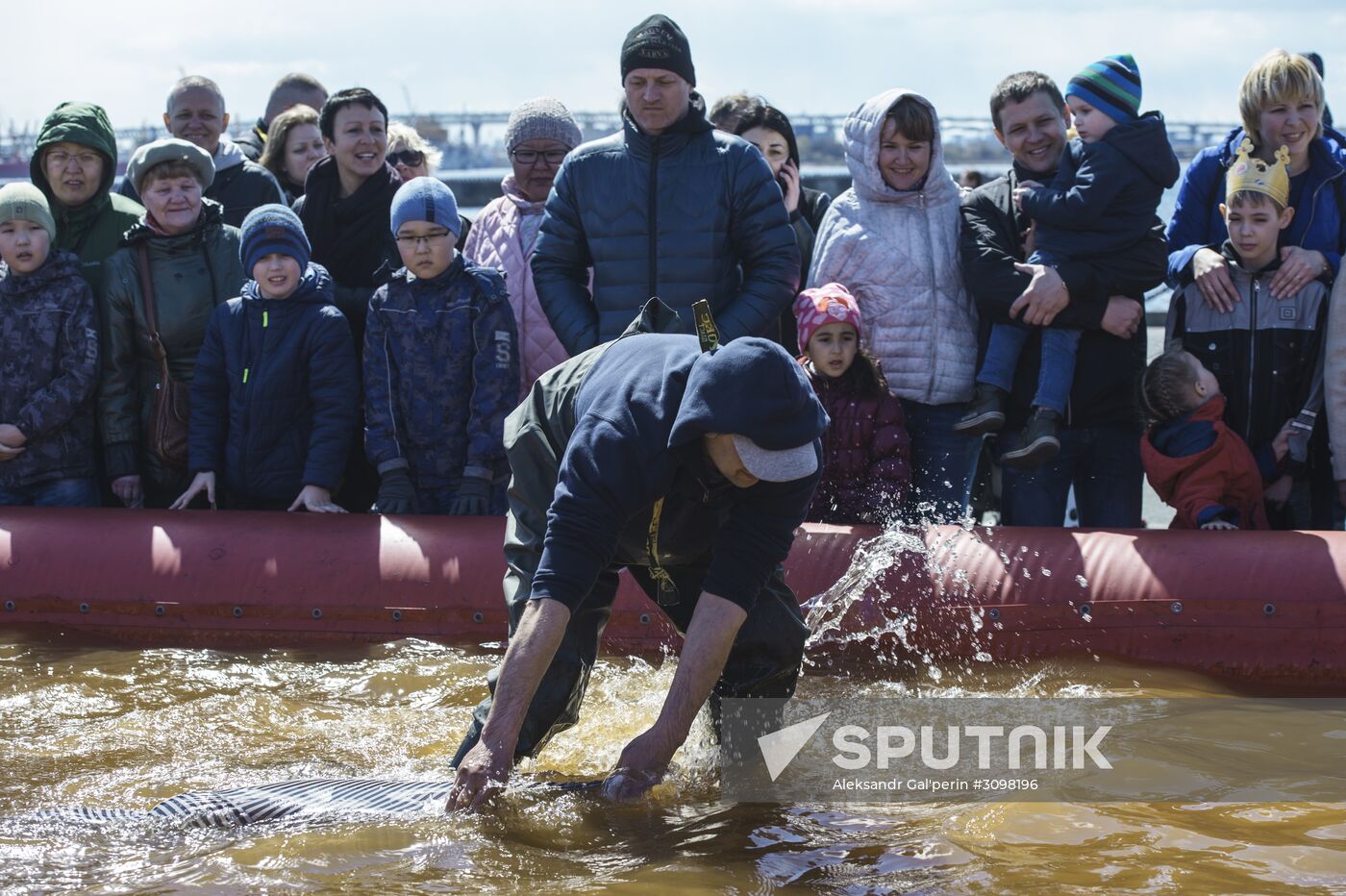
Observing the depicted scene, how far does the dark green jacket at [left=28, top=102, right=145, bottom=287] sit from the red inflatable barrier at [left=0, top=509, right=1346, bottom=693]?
1.23 meters

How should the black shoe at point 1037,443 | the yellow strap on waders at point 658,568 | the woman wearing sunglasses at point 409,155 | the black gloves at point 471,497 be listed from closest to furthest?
the yellow strap on waders at point 658,568
the black shoe at point 1037,443
the black gloves at point 471,497
the woman wearing sunglasses at point 409,155

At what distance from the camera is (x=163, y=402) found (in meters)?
6.34

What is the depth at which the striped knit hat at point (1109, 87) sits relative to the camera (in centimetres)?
583

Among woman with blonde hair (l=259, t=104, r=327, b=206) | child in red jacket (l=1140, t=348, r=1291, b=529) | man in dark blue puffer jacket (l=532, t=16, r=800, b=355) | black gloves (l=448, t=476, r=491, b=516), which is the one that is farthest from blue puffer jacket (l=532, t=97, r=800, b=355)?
woman with blonde hair (l=259, t=104, r=327, b=206)

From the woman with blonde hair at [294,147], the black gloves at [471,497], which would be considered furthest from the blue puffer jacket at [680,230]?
the woman with blonde hair at [294,147]

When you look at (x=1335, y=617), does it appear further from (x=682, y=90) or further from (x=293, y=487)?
(x=293, y=487)

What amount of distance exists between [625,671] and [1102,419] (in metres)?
2.20

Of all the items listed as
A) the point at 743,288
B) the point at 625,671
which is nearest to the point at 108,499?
the point at 625,671

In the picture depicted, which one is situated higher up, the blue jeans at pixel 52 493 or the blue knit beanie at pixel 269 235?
the blue knit beanie at pixel 269 235

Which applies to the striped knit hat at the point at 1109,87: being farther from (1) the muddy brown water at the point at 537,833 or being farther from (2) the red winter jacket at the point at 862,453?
(1) the muddy brown water at the point at 537,833

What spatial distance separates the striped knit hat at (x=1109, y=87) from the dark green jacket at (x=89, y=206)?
419 centimetres

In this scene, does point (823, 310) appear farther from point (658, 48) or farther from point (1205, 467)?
→ point (1205, 467)

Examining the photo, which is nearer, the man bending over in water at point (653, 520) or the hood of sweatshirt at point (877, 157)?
the man bending over in water at point (653, 520)

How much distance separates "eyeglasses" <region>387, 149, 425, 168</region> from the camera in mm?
7344
